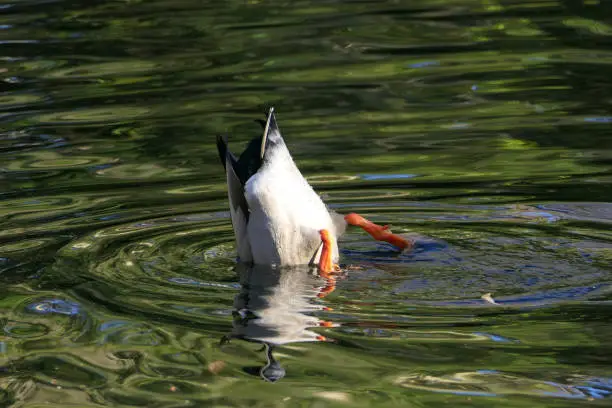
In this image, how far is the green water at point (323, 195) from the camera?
17.8ft

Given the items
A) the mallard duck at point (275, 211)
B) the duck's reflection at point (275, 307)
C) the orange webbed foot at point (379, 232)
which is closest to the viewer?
the duck's reflection at point (275, 307)

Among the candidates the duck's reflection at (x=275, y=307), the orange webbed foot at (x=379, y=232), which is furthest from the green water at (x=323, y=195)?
the orange webbed foot at (x=379, y=232)

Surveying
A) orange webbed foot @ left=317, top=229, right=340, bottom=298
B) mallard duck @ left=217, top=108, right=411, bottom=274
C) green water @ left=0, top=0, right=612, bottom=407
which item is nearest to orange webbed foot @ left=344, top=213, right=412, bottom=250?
green water @ left=0, top=0, right=612, bottom=407

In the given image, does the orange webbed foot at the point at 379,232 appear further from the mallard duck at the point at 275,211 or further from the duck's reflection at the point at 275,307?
the duck's reflection at the point at 275,307

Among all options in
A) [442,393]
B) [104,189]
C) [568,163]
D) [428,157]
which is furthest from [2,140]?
[442,393]

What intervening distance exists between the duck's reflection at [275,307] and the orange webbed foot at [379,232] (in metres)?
0.48

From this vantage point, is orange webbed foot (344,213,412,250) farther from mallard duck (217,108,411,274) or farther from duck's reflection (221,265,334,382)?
duck's reflection (221,265,334,382)

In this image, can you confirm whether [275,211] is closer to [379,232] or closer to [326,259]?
[326,259]

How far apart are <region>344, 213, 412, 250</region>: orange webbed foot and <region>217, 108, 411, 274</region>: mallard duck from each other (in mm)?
263

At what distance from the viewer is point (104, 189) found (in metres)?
8.83

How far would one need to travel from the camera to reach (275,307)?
629 cm

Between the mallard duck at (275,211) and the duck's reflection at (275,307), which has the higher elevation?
the mallard duck at (275,211)

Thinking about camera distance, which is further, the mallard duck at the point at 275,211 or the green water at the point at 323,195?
the mallard duck at the point at 275,211

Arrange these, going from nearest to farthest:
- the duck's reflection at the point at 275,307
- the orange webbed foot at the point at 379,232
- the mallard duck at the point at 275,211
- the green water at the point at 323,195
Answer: the green water at the point at 323,195
the duck's reflection at the point at 275,307
the mallard duck at the point at 275,211
the orange webbed foot at the point at 379,232
